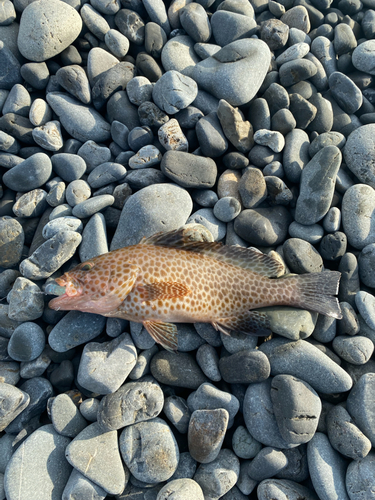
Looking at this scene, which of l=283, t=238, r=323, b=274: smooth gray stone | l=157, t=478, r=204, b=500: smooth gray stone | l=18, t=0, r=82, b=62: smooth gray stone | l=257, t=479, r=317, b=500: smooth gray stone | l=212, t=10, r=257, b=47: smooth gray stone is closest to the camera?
l=157, t=478, r=204, b=500: smooth gray stone

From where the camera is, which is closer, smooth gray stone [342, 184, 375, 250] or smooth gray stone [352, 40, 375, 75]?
smooth gray stone [342, 184, 375, 250]

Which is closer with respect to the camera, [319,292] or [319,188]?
[319,292]

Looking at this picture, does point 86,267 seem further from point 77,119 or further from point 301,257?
point 301,257

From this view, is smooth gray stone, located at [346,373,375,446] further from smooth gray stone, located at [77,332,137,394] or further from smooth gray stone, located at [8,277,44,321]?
smooth gray stone, located at [8,277,44,321]

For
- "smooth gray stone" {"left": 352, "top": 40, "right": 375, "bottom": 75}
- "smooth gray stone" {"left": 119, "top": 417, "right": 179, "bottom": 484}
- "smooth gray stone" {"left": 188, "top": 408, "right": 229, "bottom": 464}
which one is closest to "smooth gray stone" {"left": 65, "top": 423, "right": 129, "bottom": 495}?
"smooth gray stone" {"left": 119, "top": 417, "right": 179, "bottom": 484}

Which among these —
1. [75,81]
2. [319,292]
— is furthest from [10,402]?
[75,81]

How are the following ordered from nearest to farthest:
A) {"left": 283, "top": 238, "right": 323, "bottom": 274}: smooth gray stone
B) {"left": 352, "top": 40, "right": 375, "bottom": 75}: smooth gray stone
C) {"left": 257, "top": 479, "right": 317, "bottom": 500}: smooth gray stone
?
1. {"left": 257, "top": 479, "right": 317, "bottom": 500}: smooth gray stone
2. {"left": 283, "top": 238, "right": 323, "bottom": 274}: smooth gray stone
3. {"left": 352, "top": 40, "right": 375, "bottom": 75}: smooth gray stone
